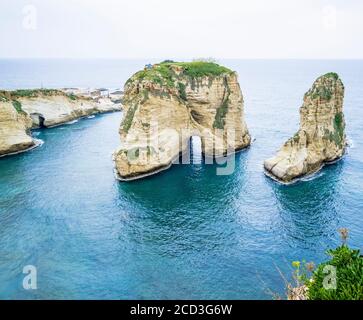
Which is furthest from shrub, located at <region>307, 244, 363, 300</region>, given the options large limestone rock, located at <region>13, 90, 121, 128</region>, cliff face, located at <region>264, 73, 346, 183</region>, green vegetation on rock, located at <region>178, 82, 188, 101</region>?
large limestone rock, located at <region>13, 90, 121, 128</region>

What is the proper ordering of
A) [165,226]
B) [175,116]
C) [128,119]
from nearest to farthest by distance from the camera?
[165,226]
[128,119]
[175,116]

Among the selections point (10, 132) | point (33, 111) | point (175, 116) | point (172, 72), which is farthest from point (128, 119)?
point (33, 111)

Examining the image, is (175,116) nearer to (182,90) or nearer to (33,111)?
(182,90)
